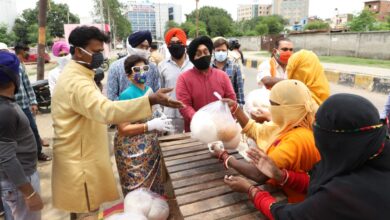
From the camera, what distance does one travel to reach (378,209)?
1024mm

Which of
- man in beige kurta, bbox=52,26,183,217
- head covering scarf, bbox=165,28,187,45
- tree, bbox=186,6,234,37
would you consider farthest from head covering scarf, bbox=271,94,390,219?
→ tree, bbox=186,6,234,37

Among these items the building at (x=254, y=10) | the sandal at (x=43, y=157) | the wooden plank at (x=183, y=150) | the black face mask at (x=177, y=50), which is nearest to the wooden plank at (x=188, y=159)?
the wooden plank at (x=183, y=150)

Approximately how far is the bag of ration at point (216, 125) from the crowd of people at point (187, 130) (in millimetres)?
90

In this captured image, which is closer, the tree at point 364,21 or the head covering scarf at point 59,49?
the head covering scarf at point 59,49

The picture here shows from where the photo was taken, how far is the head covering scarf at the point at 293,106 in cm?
158

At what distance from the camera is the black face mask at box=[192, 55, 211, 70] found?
111 inches

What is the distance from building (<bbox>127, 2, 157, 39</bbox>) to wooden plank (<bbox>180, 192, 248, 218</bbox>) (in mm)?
115733

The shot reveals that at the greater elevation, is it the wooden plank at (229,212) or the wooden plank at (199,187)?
the wooden plank at (199,187)

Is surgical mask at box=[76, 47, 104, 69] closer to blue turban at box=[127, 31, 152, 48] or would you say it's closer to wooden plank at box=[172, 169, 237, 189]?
wooden plank at box=[172, 169, 237, 189]

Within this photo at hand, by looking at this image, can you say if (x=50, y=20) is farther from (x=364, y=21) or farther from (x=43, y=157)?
Result: (x=43, y=157)

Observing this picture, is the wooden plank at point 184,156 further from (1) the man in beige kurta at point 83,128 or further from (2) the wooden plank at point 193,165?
(1) the man in beige kurta at point 83,128

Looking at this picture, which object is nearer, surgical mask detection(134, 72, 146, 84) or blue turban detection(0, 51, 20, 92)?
blue turban detection(0, 51, 20, 92)

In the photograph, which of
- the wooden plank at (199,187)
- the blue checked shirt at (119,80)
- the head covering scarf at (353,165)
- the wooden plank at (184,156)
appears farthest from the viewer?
the blue checked shirt at (119,80)

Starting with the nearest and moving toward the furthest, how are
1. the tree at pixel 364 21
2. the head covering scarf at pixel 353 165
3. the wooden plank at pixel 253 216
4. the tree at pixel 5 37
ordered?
1. the head covering scarf at pixel 353 165
2. the wooden plank at pixel 253 216
3. the tree at pixel 364 21
4. the tree at pixel 5 37
